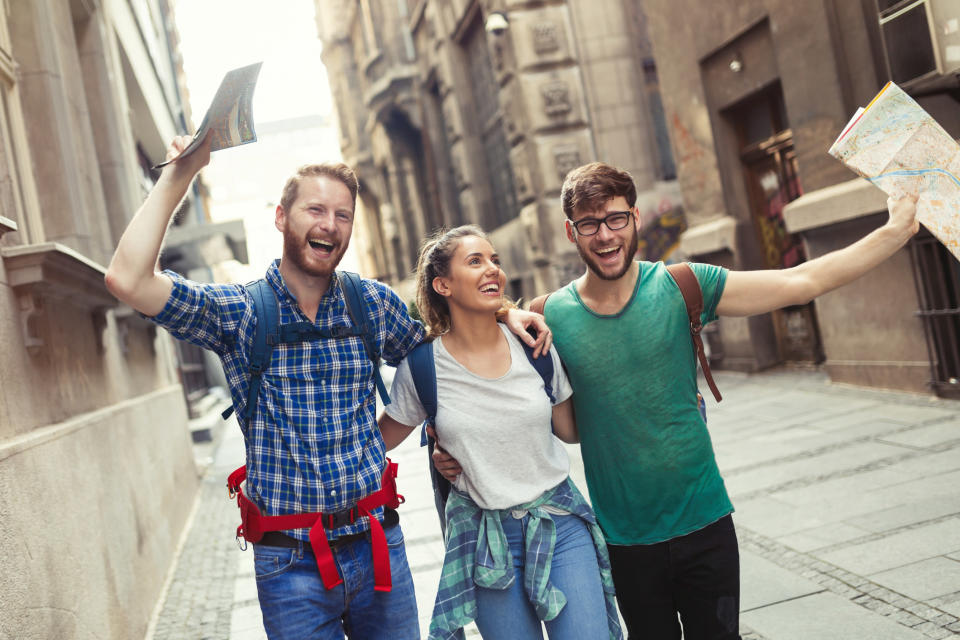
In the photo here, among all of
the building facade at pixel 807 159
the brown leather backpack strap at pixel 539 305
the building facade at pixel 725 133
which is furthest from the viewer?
the building facade at pixel 725 133

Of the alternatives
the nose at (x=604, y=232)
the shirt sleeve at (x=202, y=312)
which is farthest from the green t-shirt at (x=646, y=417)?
the shirt sleeve at (x=202, y=312)

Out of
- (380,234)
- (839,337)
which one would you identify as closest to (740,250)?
(839,337)

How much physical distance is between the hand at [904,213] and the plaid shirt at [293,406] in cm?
169

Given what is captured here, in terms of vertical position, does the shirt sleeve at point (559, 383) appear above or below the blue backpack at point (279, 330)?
below

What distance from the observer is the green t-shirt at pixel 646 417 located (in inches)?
109

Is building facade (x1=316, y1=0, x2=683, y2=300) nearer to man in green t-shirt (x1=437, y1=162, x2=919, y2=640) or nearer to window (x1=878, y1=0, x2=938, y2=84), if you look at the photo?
window (x1=878, y1=0, x2=938, y2=84)

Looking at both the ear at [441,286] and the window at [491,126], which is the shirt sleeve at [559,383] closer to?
the ear at [441,286]

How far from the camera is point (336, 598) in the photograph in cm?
251

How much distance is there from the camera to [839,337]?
8953mm

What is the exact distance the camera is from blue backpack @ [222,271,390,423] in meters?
2.47

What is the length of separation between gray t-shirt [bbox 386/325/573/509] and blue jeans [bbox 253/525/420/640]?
32cm

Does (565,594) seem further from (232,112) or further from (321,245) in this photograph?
(232,112)

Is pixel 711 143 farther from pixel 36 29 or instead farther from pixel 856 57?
pixel 36 29

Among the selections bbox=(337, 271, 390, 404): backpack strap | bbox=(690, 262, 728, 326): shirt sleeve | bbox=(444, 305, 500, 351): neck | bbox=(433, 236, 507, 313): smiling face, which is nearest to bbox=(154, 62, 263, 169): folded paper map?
bbox=(337, 271, 390, 404): backpack strap
